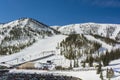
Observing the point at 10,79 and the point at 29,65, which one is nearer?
the point at 10,79

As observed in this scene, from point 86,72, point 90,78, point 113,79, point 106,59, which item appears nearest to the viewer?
point 113,79

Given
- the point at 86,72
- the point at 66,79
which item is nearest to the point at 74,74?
the point at 86,72

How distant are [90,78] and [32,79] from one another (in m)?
24.6

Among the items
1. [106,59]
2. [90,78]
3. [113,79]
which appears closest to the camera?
[113,79]

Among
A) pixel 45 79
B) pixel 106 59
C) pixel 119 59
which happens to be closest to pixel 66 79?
pixel 45 79

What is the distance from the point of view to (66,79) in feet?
433

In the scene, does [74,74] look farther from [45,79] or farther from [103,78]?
[103,78]

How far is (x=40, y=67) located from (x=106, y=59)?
42.2 metres

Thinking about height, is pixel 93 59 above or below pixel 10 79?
above

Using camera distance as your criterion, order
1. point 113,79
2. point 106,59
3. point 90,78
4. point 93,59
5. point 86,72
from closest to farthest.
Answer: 1. point 113,79
2. point 90,78
3. point 86,72
4. point 106,59
5. point 93,59

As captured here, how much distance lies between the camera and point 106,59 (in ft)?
612

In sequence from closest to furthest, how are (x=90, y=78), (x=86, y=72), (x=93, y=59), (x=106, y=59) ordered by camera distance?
(x=90, y=78)
(x=86, y=72)
(x=106, y=59)
(x=93, y=59)

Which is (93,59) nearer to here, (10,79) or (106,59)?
(106,59)

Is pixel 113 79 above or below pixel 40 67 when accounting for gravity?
below
